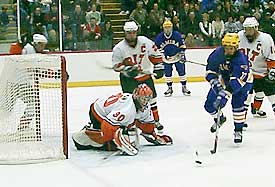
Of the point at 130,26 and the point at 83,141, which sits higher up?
the point at 130,26

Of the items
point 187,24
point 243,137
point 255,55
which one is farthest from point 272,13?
point 243,137

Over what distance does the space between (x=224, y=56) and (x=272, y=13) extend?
622 cm

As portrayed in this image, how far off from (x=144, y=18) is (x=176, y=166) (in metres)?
6.33

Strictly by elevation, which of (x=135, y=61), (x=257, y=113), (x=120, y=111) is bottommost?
(x=257, y=113)

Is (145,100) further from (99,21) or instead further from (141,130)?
(99,21)

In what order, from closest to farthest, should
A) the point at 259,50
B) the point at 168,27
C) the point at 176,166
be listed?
the point at 176,166 < the point at 259,50 < the point at 168,27

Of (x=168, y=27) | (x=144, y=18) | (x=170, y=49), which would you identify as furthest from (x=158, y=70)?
(x=144, y=18)

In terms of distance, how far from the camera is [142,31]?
36.4ft

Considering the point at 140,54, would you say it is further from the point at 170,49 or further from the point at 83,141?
the point at 170,49

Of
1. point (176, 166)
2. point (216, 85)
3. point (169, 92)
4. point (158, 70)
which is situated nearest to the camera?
point (176, 166)

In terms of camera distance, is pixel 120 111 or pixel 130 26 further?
pixel 130 26

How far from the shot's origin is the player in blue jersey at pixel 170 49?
8.80 metres

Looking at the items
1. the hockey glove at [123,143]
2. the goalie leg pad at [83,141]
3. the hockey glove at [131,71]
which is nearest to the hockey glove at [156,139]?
the hockey glove at [123,143]

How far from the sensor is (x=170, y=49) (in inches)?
349
